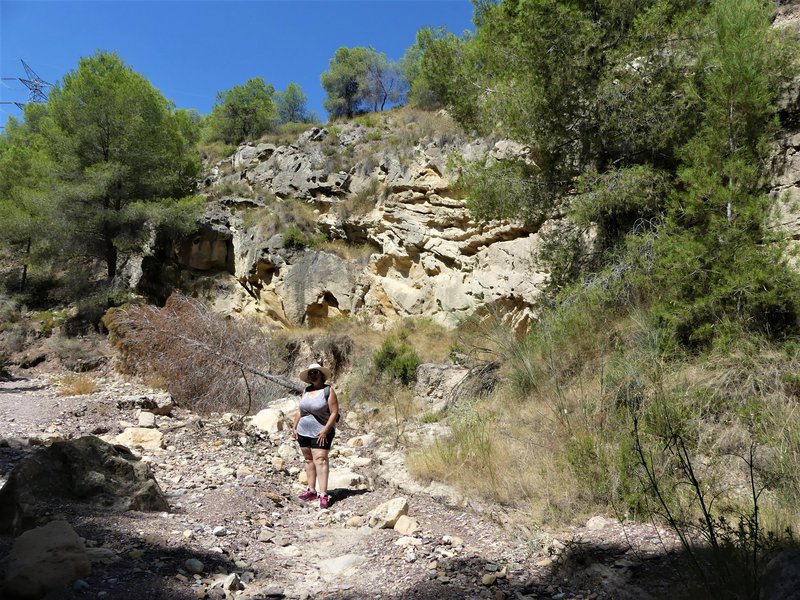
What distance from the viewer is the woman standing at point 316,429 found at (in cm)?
493

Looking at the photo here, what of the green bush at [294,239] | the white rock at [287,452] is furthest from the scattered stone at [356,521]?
the green bush at [294,239]

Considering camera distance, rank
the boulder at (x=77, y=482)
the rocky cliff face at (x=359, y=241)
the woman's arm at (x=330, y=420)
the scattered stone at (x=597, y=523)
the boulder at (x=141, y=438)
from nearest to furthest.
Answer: the boulder at (x=77, y=482), the scattered stone at (x=597, y=523), the woman's arm at (x=330, y=420), the boulder at (x=141, y=438), the rocky cliff face at (x=359, y=241)

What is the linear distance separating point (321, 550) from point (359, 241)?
1223cm

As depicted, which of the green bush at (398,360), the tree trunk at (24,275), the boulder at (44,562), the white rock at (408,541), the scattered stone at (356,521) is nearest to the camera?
the boulder at (44,562)

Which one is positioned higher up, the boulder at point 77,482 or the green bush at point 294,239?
the green bush at point 294,239

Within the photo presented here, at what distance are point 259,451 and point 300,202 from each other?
39.9 feet

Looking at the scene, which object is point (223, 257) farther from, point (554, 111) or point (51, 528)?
point (51, 528)

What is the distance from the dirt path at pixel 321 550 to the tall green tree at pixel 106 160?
40.9 feet

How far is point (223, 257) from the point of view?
1762 centimetres

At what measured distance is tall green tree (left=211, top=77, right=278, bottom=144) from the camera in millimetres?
24531

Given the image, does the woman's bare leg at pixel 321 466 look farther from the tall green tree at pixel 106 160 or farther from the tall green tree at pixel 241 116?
the tall green tree at pixel 241 116

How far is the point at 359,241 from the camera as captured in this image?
50.6 feet

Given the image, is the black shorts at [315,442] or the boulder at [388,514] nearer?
the boulder at [388,514]

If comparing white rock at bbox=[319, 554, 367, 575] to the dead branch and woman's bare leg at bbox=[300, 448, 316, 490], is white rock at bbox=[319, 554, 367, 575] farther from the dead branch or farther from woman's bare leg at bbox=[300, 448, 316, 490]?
the dead branch
